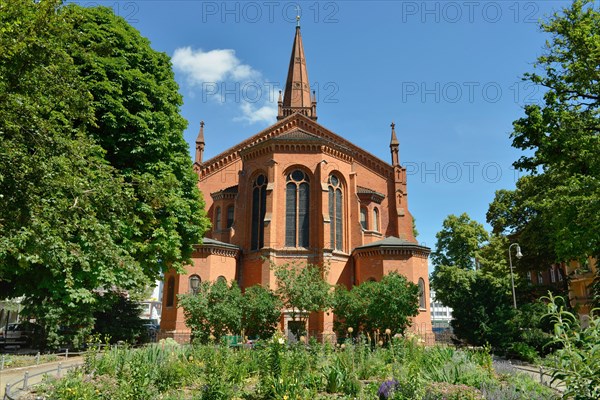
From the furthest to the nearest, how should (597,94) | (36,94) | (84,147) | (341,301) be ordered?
(341,301), (597,94), (84,147), (36,94)

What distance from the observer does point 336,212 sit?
1300 inches

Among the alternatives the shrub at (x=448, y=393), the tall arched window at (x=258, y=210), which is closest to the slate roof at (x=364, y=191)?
the tall arched window at (x=258, y=210)

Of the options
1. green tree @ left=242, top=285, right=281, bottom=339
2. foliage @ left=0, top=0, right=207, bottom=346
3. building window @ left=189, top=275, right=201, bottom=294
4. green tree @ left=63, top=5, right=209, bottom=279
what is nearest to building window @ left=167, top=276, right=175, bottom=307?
building window @ left=189, top=275, right=201, bottom=294

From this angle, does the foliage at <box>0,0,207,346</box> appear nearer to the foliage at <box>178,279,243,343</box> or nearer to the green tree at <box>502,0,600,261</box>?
the foliage at <box>178,279,243,343</box>

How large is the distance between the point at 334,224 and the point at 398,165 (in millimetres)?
10479

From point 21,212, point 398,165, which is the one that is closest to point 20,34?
point 21,212

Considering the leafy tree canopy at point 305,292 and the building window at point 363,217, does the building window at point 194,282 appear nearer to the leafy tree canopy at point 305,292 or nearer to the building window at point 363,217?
the leafy tree canopy at point 305,292

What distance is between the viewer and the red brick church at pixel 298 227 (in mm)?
29797

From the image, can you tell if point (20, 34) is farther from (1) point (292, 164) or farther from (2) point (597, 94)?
(1) point (292, 164)

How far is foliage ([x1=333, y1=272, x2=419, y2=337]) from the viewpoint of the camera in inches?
883

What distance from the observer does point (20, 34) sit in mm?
9094

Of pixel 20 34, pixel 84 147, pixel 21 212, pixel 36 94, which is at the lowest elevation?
pixel 21 212

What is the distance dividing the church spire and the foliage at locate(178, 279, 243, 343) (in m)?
30.0

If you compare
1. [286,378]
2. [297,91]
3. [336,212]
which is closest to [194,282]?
[336,212]
